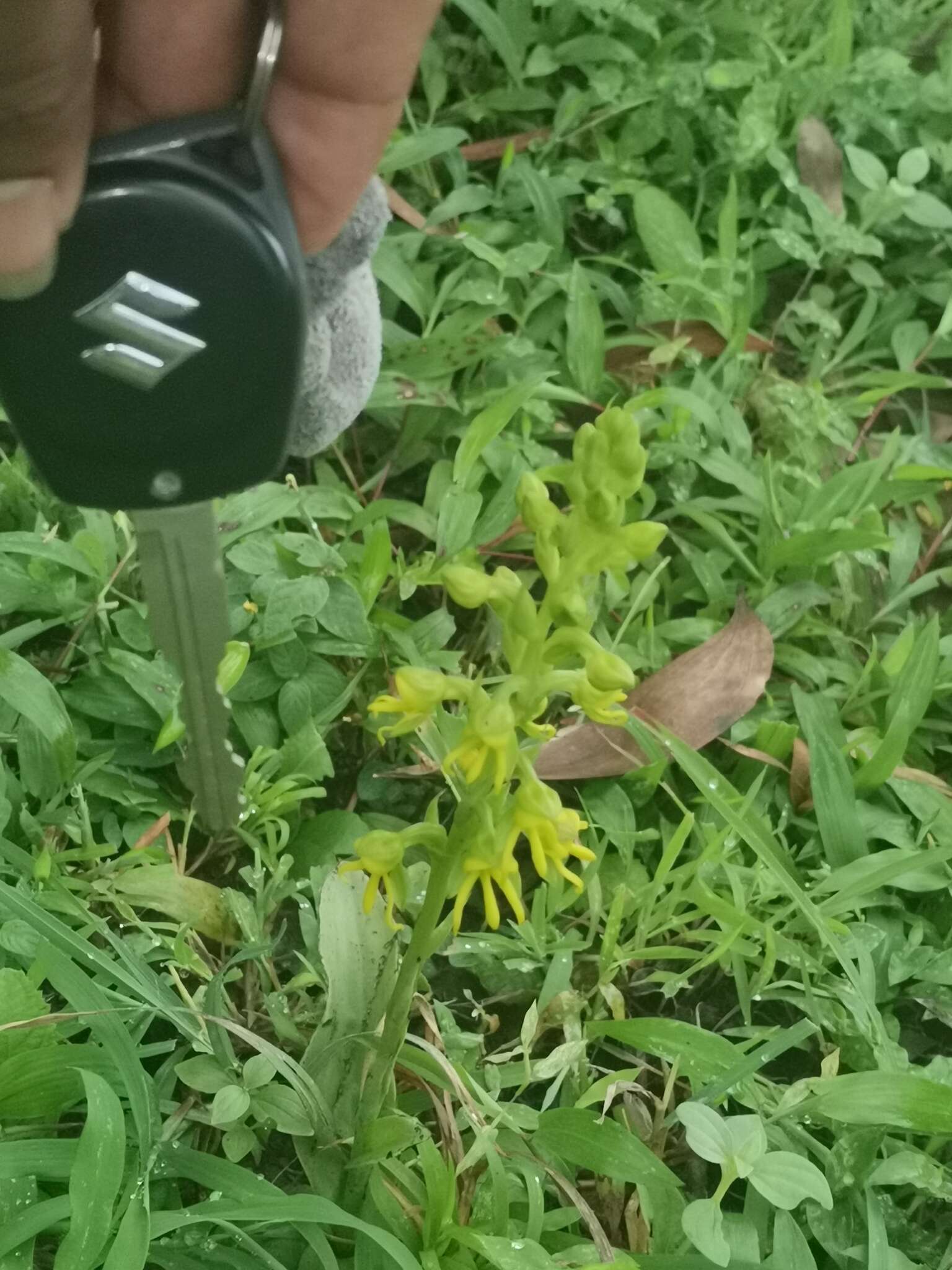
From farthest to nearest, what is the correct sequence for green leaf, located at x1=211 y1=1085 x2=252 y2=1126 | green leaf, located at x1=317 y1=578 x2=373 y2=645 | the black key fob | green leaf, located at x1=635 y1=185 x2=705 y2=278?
green leaf, located at x1=635 y1=185 x2=705 y2=278 < green leaf, located at x1=317 y1=578 x2=373 y2=645 < green leaf, located at x1=211 y1=1085 x2=252 y2=1126 < the black key fob

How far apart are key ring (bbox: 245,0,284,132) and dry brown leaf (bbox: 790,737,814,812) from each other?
71cm

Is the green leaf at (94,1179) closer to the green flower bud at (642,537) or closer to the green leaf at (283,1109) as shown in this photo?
the green leaf at (283,1109)

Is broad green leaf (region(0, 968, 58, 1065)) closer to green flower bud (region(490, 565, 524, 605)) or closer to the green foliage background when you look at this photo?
the green foliage background

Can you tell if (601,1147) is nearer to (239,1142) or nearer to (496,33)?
(239,1142)

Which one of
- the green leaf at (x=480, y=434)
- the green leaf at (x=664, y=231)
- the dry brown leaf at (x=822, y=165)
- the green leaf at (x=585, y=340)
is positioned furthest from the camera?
the dry brown leaf at (x=822, y=165)

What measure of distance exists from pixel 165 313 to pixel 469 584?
9.1 inches

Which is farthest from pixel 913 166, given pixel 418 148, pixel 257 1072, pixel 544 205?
pixel 257 1072

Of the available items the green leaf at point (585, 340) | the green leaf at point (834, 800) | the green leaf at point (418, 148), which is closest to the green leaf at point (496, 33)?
the green leaf at point (418, 148)

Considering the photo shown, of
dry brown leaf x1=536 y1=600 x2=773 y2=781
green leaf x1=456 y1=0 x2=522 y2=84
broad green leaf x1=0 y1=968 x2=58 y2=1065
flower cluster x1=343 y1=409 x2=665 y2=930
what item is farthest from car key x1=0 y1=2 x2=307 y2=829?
green leaf x1=456 y1=0 x2=522 y2=84

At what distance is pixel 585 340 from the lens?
4.06ft

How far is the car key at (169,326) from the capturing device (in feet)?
1.83

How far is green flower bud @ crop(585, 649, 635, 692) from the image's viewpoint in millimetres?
466

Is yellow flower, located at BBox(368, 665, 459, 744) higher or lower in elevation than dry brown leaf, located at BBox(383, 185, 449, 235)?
higher

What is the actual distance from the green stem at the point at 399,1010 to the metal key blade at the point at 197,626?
24 cm
